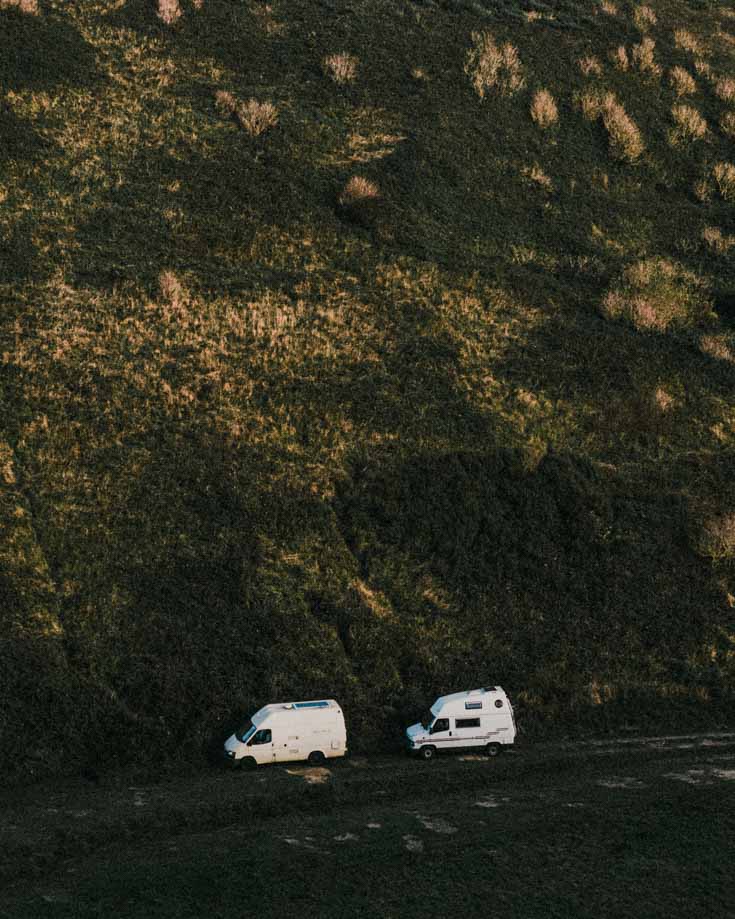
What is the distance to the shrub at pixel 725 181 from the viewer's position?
181 feet

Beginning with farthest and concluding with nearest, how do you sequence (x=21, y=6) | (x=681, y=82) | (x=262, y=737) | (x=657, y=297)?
(x=681, y=82)
(x=21, y=6)
(x=657, y=297)
(x=262, y=737)

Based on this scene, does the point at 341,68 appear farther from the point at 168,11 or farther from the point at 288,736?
the point at 288,736

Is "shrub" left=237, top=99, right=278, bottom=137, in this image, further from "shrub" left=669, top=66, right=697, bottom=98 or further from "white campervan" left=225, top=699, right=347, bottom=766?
"white campervan" left=225, top=699, right=347, bottom=766

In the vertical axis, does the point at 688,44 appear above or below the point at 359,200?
above

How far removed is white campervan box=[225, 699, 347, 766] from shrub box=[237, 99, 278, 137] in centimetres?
3322

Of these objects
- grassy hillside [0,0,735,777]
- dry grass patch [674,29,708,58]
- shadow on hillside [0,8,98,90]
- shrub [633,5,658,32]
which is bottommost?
grassy hillside [0,0,735,777]

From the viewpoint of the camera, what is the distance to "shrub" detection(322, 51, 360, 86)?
55500 mm

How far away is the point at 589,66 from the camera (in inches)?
2424

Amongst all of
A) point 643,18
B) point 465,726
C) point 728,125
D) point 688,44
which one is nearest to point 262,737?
point 465,726

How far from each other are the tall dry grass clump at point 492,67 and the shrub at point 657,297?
1658cm

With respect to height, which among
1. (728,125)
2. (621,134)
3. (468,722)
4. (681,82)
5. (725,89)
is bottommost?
(468,722)

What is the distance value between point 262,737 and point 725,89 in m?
54.8

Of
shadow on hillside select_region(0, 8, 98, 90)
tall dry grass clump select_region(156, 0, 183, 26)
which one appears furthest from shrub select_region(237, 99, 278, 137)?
tall dry grass clump select_region(156, 0, 183, 26)

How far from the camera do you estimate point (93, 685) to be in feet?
92.6
